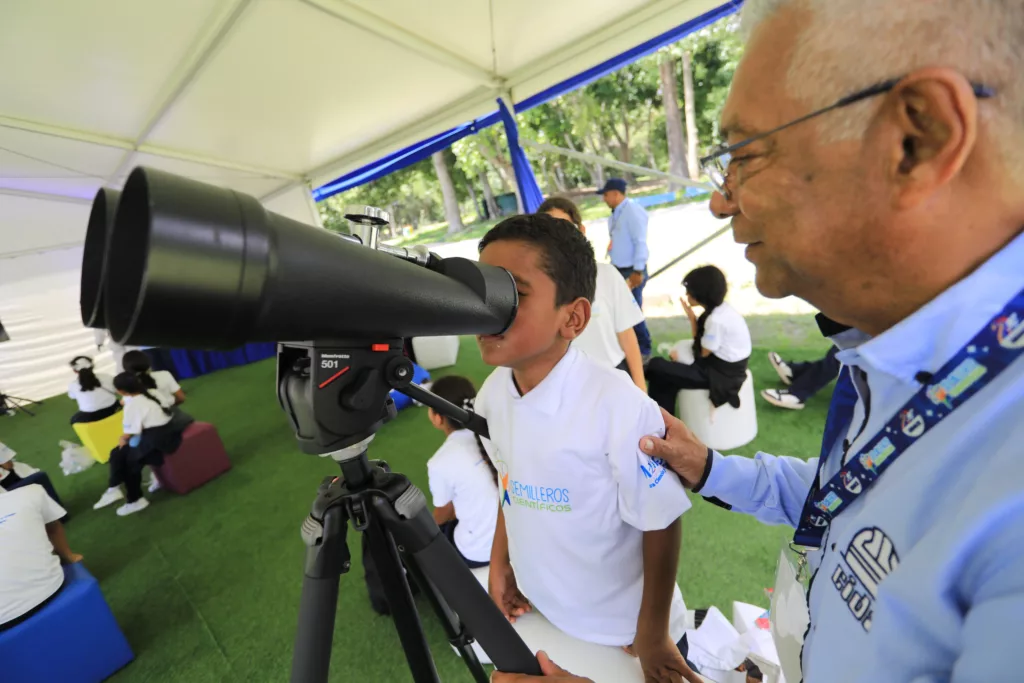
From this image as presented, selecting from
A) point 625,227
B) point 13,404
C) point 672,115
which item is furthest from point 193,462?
point 672,115

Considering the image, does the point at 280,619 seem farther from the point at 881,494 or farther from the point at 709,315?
the point at 709,315

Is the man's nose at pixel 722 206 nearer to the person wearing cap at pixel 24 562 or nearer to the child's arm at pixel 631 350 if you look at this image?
the child's arm at pixel 631 350

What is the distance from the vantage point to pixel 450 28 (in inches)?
125

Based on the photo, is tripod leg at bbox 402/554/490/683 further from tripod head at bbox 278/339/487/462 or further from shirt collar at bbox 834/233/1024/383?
shirt collar at bbox 834/233/1024/383

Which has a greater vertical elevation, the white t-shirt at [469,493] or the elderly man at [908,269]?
the elderly man at [908,269]

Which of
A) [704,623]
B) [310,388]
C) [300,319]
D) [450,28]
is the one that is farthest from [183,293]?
[450,28]

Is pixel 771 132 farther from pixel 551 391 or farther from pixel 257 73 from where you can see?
pixel 257 73

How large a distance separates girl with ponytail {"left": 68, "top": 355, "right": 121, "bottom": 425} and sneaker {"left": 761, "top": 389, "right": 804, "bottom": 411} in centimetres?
580

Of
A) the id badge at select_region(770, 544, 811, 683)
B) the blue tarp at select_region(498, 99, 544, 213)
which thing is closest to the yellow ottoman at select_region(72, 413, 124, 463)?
the blue tarp at select_region(498, 99, 544, 213)

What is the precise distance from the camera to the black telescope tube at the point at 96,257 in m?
0.44

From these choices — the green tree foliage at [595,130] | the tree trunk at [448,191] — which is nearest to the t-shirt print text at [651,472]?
the green tree foliage at [595,130]

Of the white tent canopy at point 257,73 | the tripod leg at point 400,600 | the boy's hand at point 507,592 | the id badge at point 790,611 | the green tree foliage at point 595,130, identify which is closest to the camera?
the tripod leg at point 400,600

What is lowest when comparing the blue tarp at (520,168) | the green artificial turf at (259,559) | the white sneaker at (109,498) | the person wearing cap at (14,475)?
the green artificial turf at (259,559)

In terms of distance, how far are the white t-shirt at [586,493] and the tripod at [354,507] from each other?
330mm
